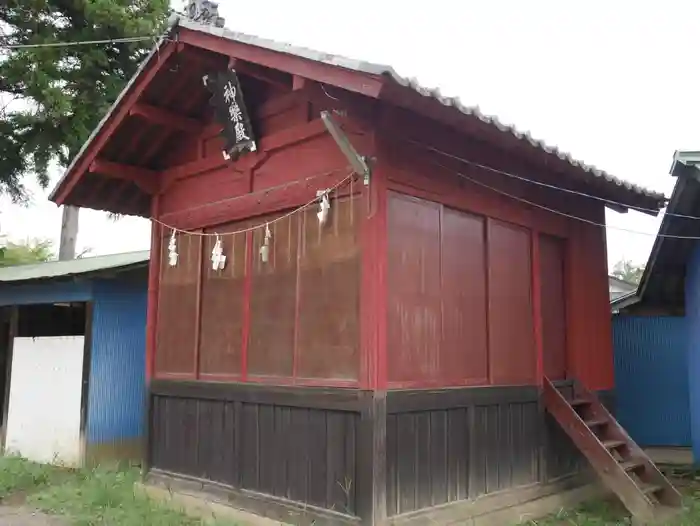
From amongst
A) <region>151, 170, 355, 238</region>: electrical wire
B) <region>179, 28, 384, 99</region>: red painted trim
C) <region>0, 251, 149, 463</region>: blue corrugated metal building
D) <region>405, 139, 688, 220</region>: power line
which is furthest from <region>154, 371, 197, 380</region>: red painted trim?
<region>405, 139, 688, 220</region>: power line

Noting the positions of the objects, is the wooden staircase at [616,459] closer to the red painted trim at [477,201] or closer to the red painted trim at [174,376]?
the red painted trim at [477,201]

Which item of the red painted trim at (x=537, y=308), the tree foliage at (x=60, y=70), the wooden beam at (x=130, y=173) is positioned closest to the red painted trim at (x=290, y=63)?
the wooden beam at (x=130, y=173)

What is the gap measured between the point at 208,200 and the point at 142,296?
11.1 feet

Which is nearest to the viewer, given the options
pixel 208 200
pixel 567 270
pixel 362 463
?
pixel 362 463

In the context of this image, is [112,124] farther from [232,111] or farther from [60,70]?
[60,70]

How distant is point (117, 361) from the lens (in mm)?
10078

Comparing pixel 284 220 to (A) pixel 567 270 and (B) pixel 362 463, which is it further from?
(A) pixel 567 270

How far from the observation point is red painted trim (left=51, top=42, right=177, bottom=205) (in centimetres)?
704

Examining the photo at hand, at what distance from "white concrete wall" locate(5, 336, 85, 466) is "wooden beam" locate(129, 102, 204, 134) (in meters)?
3.96

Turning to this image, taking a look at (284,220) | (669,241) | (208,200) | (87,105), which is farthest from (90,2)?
(669,241)

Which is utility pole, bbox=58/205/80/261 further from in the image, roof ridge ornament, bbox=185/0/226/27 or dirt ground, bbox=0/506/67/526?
roof ridge ornament, bbox=185/0/226/27

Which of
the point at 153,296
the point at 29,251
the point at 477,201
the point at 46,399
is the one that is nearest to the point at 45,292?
the point at 46,399

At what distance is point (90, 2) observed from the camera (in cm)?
1393

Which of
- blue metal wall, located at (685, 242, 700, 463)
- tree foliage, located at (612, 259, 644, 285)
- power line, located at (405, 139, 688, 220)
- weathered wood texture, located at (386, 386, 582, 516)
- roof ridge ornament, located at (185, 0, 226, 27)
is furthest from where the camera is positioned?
tree foliage, located at (612, 259, 644, 285)
